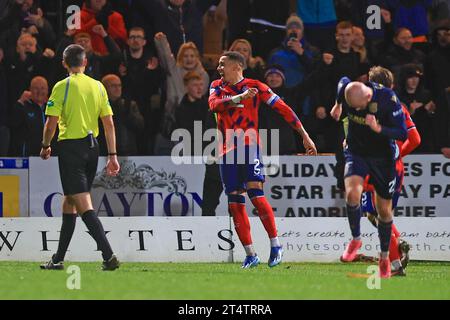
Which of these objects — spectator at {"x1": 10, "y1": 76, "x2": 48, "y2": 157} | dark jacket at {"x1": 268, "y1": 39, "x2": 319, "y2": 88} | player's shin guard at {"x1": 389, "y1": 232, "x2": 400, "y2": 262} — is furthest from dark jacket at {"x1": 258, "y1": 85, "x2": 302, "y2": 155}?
player's shin guard at {"x1": 389, "y1": 232, "x2": 400, "y2": 262}

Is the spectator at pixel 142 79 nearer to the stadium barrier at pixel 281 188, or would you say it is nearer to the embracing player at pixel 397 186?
the stadium barrier at pixel 281 188

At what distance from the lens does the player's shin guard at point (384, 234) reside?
1133cm

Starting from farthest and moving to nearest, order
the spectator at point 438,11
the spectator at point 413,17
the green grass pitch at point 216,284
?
the spectator at point 438,11 < the spectator at point 413,17 < the green grass pitch at point 216,284

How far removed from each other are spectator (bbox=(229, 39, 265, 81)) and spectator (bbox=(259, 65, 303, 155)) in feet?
0.70

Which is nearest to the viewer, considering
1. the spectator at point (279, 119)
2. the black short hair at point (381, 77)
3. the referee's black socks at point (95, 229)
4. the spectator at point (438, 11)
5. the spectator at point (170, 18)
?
the referee's black socks at point (95, 229)

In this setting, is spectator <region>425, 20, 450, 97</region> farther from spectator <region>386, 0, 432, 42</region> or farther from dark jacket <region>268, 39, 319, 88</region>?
dark jacket <region>268, 39, 319, 88</region>

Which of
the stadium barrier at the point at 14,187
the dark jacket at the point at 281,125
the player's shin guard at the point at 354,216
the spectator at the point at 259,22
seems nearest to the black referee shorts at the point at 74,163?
the player's shin guard at the point at 354,216

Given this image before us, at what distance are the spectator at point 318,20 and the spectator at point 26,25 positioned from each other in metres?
3.55

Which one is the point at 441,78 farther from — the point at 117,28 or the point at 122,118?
the point at 117,28

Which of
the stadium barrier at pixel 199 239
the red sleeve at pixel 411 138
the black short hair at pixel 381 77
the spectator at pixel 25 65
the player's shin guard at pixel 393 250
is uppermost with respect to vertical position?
the spectator at pixel 25 65

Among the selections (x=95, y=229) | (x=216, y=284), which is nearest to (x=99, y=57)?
(x=95, y=229)

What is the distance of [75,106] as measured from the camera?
11.7 metres

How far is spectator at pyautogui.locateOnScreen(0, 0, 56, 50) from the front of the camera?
1656 centimetres

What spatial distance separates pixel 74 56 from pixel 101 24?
5011mm
